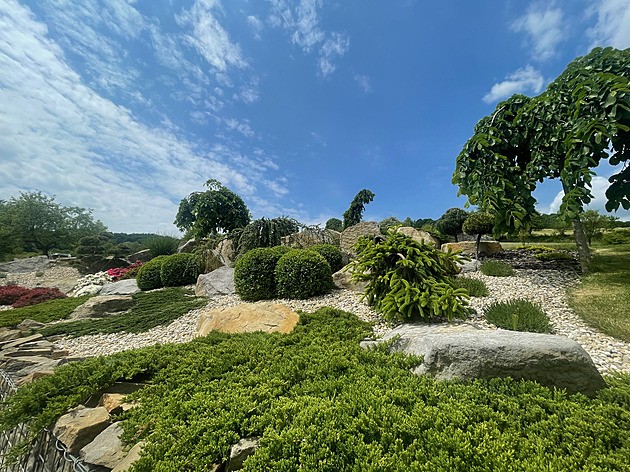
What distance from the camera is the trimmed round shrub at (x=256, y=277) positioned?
5945 millimetres

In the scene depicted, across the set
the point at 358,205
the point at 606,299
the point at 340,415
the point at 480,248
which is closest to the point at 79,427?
the point at 340,415

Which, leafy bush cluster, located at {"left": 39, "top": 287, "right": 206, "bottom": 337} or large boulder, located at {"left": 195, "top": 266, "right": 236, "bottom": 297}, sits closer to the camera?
leafy bush cluster, located at {"left": 39, "top": 287, "right": 206, "bottom": 337}

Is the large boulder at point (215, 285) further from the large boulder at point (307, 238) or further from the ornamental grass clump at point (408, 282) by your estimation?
the ornamental grass clump at point (408, 282)

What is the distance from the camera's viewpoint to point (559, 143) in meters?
5.72

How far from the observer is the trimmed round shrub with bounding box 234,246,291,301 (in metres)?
5.95

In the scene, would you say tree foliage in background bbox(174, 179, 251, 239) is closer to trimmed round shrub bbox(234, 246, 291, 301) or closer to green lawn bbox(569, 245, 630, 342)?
trimmed round shrub bbox(234, 246, 291, 301)

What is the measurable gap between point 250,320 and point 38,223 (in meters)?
32.6

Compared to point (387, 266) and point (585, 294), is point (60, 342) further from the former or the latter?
point (585, 294)

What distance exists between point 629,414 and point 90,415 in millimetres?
3726

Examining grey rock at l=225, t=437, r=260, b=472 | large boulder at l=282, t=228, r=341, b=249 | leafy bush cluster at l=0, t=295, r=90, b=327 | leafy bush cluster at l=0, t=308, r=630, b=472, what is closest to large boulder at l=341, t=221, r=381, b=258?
large boulder at l=282, t=228, r=341, b=249

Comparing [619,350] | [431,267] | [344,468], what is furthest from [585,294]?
[344,468]

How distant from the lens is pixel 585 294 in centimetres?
464

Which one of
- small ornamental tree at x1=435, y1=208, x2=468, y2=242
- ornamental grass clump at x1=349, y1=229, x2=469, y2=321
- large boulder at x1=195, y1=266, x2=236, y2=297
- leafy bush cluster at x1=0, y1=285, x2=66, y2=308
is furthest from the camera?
small ornamental tree at x1=435, y1=208, x2=468, y2=242

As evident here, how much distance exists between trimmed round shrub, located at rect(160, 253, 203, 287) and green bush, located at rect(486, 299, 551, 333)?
8.88 m
